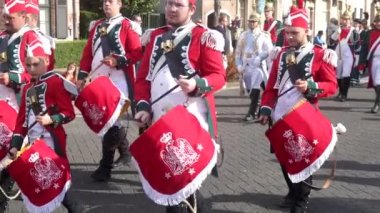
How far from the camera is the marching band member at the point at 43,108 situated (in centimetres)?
499

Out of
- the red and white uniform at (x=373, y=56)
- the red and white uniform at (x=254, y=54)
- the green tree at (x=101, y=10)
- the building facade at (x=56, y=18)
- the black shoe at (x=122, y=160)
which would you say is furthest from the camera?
the green tree at (x=101, y=10)

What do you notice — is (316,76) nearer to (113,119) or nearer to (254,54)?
(113,119)

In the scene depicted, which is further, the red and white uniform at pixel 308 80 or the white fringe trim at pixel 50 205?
the red and white uniform at pixel 308 80

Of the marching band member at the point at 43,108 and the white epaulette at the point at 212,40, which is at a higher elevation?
A: the white epaulette at the point at 212,40

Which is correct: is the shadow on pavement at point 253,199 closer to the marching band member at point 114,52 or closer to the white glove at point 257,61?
the marching band member at point 114,52

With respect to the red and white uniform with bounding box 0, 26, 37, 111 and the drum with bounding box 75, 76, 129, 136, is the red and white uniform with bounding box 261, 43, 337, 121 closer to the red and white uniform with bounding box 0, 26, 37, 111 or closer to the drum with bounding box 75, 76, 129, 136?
the drum with bounding box 75, 76, 129, 136

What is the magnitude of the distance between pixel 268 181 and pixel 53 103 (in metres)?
2.85

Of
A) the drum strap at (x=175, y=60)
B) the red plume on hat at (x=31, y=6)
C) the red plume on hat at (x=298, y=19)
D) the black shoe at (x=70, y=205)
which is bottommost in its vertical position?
the black shoe at (x=70, y=205)

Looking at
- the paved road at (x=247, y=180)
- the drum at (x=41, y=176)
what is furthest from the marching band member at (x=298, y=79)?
the drum at (x=41, y=176)

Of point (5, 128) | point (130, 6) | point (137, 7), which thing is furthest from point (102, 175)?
point (137, 7)

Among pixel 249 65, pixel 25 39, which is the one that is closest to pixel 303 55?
pixel 25 39

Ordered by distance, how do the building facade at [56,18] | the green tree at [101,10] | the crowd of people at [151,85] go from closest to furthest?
the crowd of people at [151,85]
the building facade at [56,18]
the green tree at [101,10]

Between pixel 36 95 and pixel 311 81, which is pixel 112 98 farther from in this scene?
pixel 311 81

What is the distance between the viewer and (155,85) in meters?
4.66
